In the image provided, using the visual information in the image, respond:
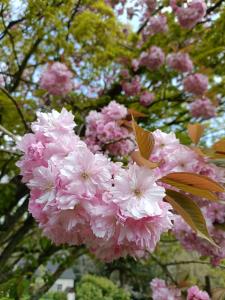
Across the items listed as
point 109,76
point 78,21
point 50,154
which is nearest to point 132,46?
point 109,76

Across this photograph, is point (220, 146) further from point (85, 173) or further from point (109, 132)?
point (109, 132)

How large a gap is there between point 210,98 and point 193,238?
117 inches

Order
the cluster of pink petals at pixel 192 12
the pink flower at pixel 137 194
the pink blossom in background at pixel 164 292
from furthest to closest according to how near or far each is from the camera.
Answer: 1. the cluster of pink petals at pixel 192 12
2. the pink blossom in background at pixel 164 292
3. the pink flower at pixel 137 194

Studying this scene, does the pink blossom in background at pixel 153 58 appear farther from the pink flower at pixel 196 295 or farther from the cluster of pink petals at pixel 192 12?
the pink flower at pixel 196 295

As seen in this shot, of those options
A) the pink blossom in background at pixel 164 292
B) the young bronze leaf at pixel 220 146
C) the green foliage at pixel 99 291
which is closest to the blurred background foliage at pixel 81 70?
the pink blossom in background at pixel 164 292

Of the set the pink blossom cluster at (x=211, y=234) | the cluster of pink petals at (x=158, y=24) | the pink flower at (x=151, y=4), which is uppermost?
the pink flower at (x=151, y=4)

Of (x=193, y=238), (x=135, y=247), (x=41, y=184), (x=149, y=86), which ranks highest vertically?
(x=149, y=86)

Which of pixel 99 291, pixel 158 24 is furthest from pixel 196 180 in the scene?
pixel 99 291

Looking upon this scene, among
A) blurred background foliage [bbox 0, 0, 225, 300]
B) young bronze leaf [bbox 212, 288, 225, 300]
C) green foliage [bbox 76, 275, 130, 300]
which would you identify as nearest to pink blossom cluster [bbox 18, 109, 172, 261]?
young bronze leaf [bbox 212, 288, 225, 300]

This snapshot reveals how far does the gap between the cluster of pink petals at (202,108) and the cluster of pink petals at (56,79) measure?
1294mm

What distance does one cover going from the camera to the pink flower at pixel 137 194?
1047 mm

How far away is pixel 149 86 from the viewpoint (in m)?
5.28

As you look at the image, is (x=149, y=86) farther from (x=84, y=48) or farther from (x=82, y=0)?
(x=82, y=0)

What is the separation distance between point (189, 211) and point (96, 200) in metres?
0.25
